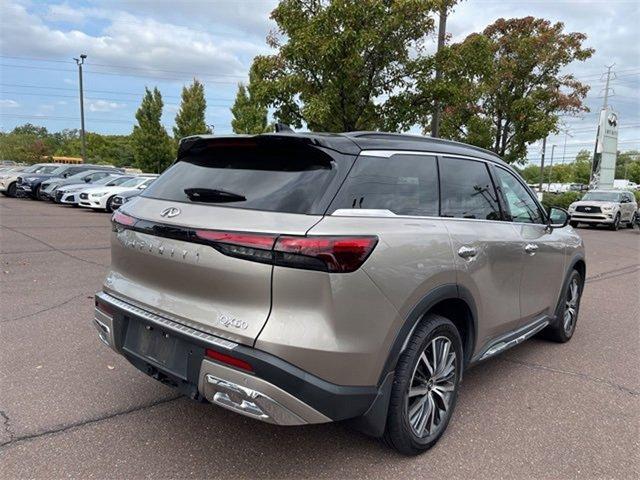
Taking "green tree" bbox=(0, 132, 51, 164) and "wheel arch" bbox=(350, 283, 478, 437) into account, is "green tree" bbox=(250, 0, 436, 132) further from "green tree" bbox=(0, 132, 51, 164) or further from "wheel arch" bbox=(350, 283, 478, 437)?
"green tree" bbox=(0, 132, 51, 164)

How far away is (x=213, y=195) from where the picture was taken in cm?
269

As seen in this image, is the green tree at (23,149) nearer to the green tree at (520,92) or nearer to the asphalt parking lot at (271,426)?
the green tree at (520,92)

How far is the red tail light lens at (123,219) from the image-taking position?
9.59 ft

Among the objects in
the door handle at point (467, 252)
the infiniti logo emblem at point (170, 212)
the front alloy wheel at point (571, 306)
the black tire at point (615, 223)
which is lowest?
the black tire at point (615, 223)

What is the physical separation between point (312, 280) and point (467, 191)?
1.66m

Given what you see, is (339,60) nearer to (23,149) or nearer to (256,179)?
(256,179)

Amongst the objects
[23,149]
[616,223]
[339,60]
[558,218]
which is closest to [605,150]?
[616,223]

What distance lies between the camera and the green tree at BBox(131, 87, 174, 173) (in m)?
35.4

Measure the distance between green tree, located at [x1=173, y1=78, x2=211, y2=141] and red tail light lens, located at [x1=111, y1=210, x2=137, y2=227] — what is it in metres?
35.2

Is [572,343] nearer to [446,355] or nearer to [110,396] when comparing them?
[446,355]

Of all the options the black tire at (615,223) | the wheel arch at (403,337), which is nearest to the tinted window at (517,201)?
the wheel arch at (403,337)

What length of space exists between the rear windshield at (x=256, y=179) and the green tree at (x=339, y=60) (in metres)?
7.29

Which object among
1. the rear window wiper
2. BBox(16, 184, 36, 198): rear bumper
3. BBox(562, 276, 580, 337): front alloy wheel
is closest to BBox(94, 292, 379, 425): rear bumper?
the rear window wiper

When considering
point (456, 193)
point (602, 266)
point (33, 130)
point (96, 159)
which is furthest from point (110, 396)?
point (33, 130)
